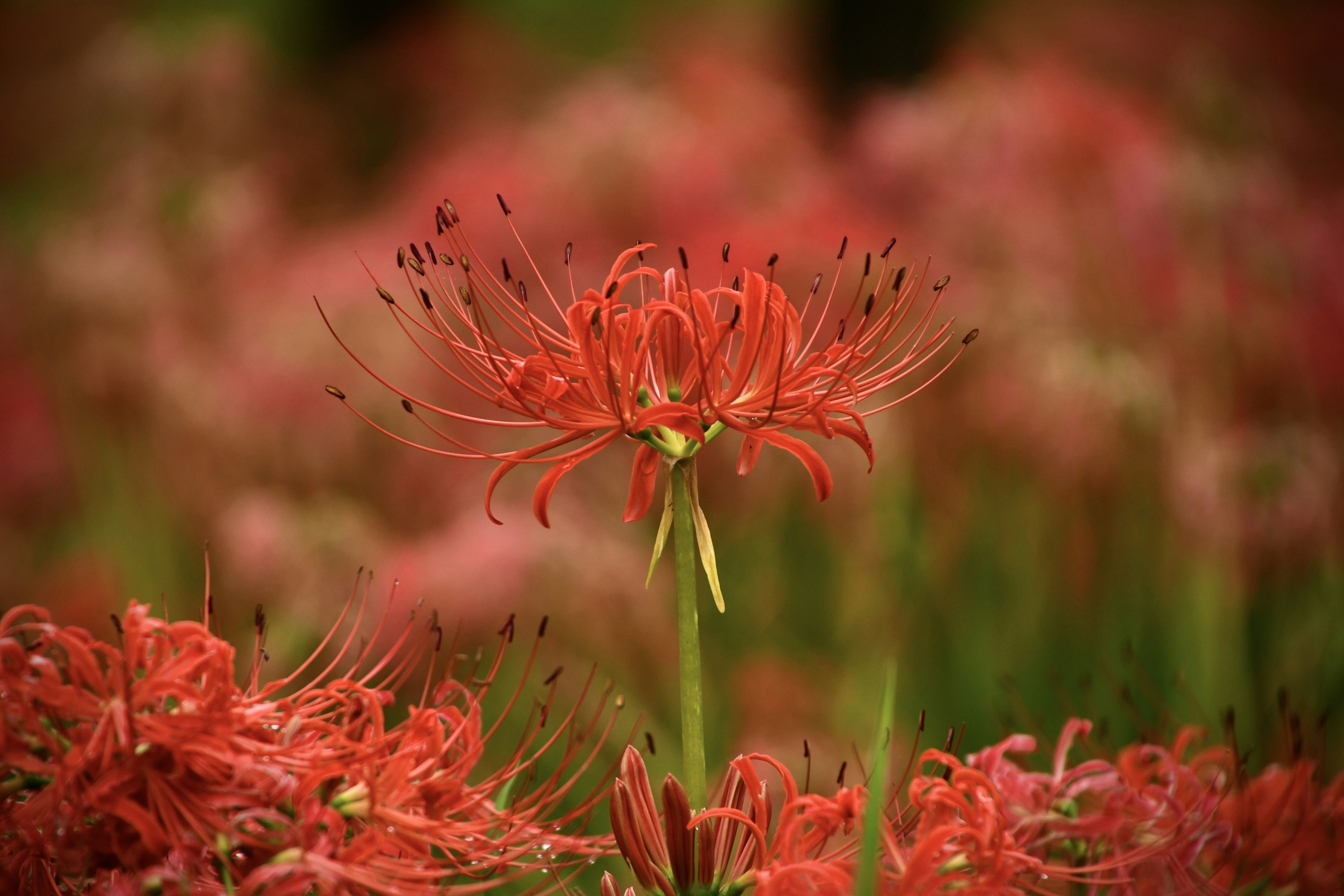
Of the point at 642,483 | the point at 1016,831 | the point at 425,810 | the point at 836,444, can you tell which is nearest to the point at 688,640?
the point at 642,483

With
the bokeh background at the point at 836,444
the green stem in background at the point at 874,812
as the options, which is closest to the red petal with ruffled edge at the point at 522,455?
the green stem in background at the point at 874,812

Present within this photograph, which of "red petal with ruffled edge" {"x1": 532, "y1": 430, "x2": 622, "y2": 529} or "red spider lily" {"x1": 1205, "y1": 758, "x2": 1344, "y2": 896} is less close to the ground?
"red petal with ruffled edge" {"x1": 532, "y1": 430, "x2": 622, "y2": 529}

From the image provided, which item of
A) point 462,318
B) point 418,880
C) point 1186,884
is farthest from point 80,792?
point 1186,884

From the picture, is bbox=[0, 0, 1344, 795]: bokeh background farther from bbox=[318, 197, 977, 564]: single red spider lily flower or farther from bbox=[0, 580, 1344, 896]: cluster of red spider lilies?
bbox=[318, 197, 977, 564]: single red spider lily flower

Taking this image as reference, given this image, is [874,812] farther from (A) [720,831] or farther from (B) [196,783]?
(B) [196,783]

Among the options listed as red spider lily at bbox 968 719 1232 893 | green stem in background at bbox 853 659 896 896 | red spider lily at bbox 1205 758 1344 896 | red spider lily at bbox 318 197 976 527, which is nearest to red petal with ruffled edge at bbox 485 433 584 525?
red spider lily at bbox 318 197 976 527

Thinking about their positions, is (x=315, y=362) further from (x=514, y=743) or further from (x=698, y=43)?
(x=698, y=43)
